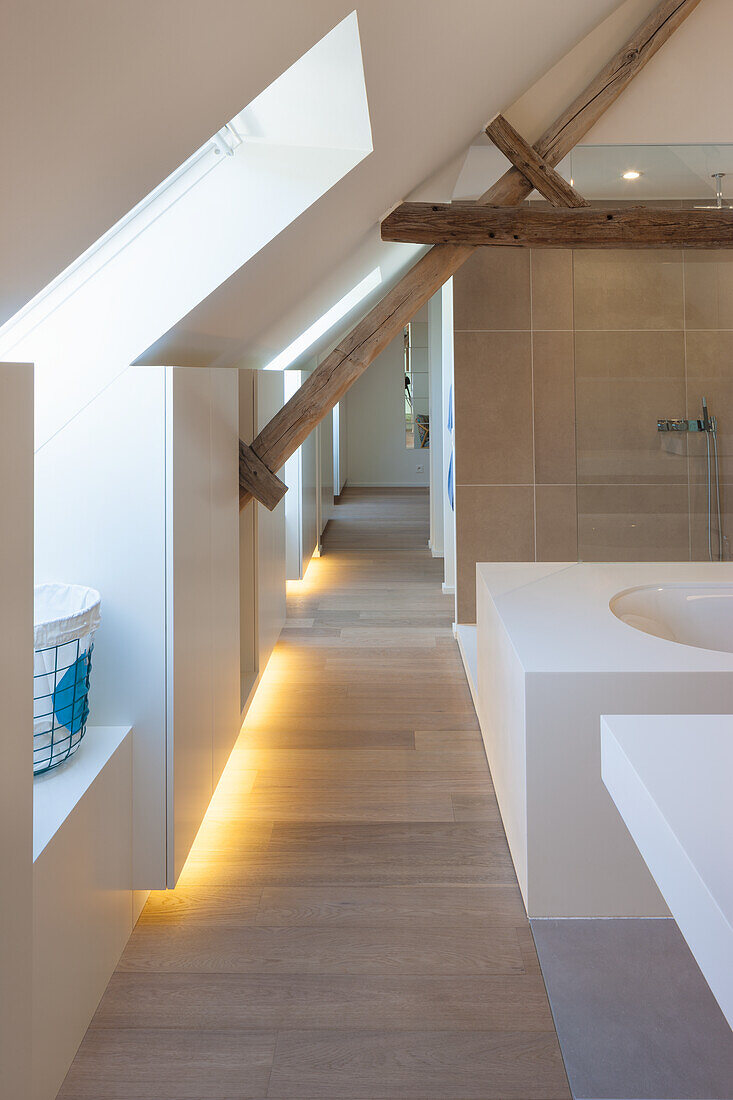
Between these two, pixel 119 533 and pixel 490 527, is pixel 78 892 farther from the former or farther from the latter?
pixel 490 527

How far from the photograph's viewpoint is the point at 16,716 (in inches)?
41.8

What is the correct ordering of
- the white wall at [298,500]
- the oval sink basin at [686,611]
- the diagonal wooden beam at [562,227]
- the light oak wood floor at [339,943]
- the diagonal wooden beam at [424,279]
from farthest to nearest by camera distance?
the white wall at [298,500] < the diagonal wooden beam at [562,227] < the diagonal wooden beam at [424,279] < the oval sink basin at [686,611] < the light oak wood floor at [339,943]

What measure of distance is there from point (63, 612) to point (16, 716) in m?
0.69

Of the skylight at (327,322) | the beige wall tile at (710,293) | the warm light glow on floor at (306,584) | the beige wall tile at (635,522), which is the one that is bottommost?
the warm light glow on floor at (306,584)

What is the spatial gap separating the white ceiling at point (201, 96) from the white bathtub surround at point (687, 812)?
38.3 inches

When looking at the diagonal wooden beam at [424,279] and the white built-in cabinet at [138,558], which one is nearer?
the white built-in cabinet at [138,558]

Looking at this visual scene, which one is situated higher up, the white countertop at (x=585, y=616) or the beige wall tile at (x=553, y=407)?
the beige wall tile at (x=553, y=407)

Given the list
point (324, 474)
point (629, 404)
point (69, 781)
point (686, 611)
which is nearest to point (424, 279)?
point (629, 404)

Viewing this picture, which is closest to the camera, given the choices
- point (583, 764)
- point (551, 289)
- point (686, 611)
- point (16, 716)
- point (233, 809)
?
point (16, 716)

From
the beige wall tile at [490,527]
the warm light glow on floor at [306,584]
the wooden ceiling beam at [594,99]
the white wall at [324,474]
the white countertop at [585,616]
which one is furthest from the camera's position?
the white wall at [324,474]

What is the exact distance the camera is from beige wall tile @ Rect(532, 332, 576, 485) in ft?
13.8

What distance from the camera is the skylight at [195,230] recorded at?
1.91 m

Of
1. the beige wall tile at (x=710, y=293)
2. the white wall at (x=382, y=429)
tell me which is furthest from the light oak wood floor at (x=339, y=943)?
the white wall at (x=382, y=429)

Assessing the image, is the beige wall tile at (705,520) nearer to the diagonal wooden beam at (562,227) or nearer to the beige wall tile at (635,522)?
the beige wall tile at (635,522)
